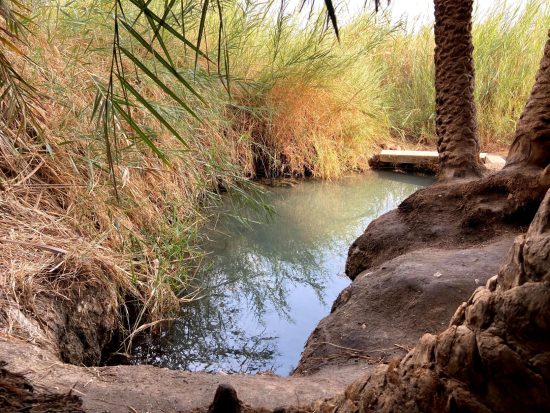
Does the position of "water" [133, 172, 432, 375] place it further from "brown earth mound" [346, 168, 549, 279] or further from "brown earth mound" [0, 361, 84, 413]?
"brown earth mound" [0, 361, 84, 413]

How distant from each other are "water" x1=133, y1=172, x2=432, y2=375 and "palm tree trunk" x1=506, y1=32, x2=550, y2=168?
106 centimetres

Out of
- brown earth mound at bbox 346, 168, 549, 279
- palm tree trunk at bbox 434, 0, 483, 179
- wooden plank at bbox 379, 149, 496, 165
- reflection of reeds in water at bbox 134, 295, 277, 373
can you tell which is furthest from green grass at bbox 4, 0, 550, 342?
palm tree trunk at bbox 434, 0, 483, 179

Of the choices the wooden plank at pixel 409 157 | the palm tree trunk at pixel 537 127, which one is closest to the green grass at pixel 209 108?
the wooden plank at pixel 409 157

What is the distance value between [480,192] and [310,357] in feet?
4.08

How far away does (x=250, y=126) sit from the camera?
5832 mm

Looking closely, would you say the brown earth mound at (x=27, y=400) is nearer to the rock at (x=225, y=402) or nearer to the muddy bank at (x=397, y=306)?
the rock at (x=225, y=402)

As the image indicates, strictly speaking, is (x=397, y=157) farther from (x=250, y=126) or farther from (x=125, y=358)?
(x=125, y=358)

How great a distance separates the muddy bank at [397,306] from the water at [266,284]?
0.32 m

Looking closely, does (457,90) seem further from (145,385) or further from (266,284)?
(145,385)

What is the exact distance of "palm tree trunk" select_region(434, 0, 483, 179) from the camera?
3467 mm

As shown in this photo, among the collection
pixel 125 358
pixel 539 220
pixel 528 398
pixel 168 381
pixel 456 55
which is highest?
pixel 456 55

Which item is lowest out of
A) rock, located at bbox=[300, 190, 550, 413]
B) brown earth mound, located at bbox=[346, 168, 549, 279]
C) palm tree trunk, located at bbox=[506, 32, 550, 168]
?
brown earth mound, located at bbox=[346, 168, 549, 279]

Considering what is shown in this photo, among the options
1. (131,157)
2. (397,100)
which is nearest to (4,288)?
(131,157)

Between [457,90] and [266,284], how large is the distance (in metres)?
1.45
